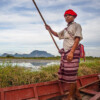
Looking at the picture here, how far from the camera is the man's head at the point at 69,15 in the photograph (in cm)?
320

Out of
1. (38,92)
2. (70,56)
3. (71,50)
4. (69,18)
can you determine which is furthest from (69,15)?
(38,92)

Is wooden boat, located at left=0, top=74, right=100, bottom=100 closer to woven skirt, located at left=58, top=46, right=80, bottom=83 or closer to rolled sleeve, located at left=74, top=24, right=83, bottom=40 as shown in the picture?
woven skirt, located at left=58, top=46, right=80, bottom=83

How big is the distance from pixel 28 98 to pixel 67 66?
3.97 ft

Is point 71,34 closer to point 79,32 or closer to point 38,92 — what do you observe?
point 79,32

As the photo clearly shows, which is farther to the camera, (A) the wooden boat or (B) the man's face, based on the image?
(A) the wooden boat

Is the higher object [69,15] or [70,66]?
[69,15]

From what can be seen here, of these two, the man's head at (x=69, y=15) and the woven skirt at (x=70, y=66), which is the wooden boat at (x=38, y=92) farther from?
the man's head at (x=69, y=15)

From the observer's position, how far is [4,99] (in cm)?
325

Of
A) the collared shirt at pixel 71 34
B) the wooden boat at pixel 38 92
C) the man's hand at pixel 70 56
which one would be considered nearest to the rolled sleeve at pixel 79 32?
the collared shirt at pixel 71 34

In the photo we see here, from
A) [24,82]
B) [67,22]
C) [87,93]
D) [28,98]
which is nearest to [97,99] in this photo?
[87,93]

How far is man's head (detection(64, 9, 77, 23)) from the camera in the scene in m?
3.20

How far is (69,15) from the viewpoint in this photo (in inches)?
127

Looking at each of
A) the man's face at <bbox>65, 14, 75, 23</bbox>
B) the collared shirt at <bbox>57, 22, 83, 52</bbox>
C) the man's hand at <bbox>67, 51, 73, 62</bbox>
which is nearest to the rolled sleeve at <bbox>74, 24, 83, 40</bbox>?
the collared shirt at <bbox>57, 22, 83, 52</bbox>

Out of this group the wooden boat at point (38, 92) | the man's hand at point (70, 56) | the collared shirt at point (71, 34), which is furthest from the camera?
the wooden boat at point (38, 92)
